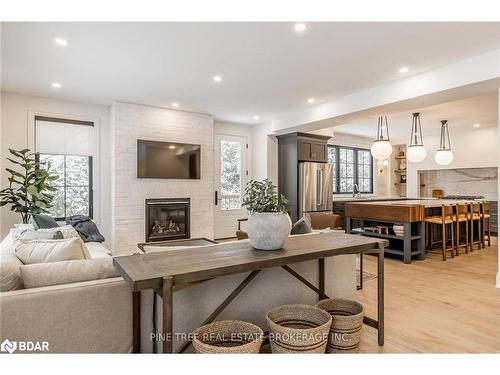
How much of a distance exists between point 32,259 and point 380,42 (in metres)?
3.41

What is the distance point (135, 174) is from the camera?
5.25 m

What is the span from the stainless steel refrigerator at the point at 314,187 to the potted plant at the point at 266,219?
432 cm

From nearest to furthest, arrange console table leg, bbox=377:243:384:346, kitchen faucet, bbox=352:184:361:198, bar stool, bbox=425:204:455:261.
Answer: console table leg, bbox=377:243:384:346
bar stool, bbox=425:204:455:261
kitchen faucet, bbox=352:184:361:198

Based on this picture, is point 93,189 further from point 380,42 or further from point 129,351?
point 380,42

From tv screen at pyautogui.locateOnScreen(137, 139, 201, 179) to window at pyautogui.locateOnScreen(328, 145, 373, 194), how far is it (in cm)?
386

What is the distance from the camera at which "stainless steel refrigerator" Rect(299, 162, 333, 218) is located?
6.32 metres

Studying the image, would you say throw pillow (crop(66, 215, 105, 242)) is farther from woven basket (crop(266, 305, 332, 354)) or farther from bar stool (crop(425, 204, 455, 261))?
bar stool (crop(425, 204, 455, 261))

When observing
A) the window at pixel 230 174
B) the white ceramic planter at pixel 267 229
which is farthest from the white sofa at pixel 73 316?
the window at pixel 230 174

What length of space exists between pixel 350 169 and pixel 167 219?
5338mm

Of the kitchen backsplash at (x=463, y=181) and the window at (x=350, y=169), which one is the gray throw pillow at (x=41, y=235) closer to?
A: the window at (x=350, y=169)

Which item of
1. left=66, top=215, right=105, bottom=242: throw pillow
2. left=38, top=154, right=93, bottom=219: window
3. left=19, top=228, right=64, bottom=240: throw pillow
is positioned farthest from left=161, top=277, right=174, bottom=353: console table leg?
left=38, top=154, right=93, bottom=219: window

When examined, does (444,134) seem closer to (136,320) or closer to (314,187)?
(314,187)

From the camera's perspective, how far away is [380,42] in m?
2.96
